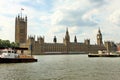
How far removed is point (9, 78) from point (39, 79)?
14.3ft

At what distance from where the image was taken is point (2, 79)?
35000mm

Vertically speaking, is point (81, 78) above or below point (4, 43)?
below

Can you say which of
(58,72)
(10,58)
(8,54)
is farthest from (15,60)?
(58,72)

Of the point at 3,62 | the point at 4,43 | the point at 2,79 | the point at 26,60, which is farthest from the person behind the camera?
the point at 4,43

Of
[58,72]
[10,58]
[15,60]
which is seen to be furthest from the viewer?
[15,60]

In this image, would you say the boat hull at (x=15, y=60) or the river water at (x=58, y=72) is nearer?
the river water at (x=58, y=72)

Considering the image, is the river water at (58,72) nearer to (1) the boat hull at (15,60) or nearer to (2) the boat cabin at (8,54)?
(1) the boat hull at (15,60)

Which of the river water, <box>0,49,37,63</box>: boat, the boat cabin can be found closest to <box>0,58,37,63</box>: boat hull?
<box>0,49,37,63</box>: boat

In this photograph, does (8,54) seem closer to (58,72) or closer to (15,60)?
(15,60)

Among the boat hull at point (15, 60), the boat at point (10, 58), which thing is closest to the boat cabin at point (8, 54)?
the boat at point (10, 58)

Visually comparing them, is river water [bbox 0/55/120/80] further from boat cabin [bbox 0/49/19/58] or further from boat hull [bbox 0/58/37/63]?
boat cabin [bbox 0/49/19/58]

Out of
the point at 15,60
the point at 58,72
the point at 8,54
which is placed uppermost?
the point at 8,54

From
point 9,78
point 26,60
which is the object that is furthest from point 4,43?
point 9,78

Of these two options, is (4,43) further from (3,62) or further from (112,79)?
(112,79)
